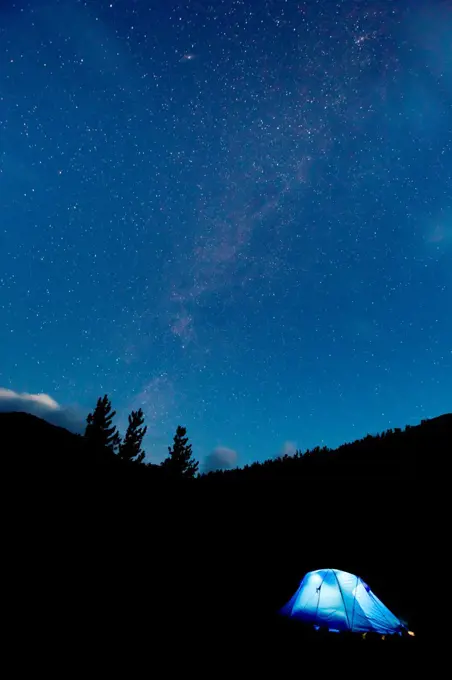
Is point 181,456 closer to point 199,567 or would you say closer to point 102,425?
point 102,425

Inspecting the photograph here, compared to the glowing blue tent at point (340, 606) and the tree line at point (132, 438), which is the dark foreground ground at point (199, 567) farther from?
the tree line at point (132, 438)

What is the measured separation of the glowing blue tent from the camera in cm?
851

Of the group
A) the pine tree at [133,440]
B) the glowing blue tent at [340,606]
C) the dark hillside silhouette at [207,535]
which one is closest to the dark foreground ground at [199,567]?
the dark hillside silhouette at [207,535]

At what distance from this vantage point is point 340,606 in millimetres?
8820

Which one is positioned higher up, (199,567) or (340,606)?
(340,606)

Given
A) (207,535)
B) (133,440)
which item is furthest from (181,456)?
(207,535)

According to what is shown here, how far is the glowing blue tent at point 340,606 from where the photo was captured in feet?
27.9

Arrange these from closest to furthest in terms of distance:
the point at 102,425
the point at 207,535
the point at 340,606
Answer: the point at 340,606
the point at 207,535
the point at 102,425

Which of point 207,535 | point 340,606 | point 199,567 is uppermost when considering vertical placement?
point 207,535

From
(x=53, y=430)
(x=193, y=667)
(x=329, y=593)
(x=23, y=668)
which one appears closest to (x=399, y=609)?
(x=329, y=593)

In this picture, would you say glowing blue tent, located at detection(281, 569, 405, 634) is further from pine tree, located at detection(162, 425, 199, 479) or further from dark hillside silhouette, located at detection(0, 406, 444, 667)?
pine tree, located at detection(162, 425, 199, 479)

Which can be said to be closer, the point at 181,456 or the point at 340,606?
the point at 340,606

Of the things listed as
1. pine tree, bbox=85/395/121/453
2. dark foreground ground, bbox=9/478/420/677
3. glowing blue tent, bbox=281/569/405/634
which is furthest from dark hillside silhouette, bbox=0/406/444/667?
pine tree, bbox=85/395/121/453

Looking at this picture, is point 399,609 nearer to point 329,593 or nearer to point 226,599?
point 329,593
